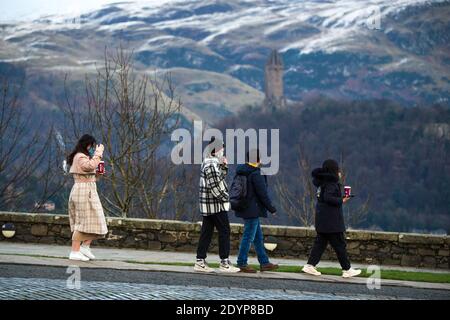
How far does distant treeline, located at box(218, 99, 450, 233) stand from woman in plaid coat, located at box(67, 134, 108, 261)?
402 feet

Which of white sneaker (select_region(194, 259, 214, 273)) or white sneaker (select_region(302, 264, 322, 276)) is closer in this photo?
white sneaker (select_region(194, 259, 214, 273))

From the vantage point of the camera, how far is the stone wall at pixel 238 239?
52.1 ft

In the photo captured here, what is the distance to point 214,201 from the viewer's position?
1198 centimetres

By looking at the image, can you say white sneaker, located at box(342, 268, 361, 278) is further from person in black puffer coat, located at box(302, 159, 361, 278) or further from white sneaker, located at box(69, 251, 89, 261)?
white sneaker, located at box(69, 251, 89, 261)

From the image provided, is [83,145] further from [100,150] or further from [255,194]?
[255,194]

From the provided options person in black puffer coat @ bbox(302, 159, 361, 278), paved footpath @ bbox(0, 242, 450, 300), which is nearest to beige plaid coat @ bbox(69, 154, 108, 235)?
paved footpath @ bbox(0, 242, 450, 300)

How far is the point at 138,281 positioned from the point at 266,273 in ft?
7.71

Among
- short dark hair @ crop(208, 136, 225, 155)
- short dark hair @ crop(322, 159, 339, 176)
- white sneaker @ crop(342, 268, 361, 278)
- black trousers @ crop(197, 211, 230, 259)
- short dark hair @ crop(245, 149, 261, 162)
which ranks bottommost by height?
white sneaker @ crop(342, 268, 361, 278)

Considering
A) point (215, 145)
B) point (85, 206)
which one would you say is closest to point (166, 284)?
point (215, 145)

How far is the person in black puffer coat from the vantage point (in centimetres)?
1220

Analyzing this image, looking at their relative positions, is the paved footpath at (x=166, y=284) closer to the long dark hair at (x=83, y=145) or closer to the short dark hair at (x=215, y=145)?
the long dark hair at (x=83, y=145)

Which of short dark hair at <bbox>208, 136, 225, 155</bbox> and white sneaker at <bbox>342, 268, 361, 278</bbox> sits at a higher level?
short dark hair at <bbox>208, 136, 225, 155</bbox>

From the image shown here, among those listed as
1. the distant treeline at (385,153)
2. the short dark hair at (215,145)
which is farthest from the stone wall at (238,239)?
the distant treeline at (385,153)
